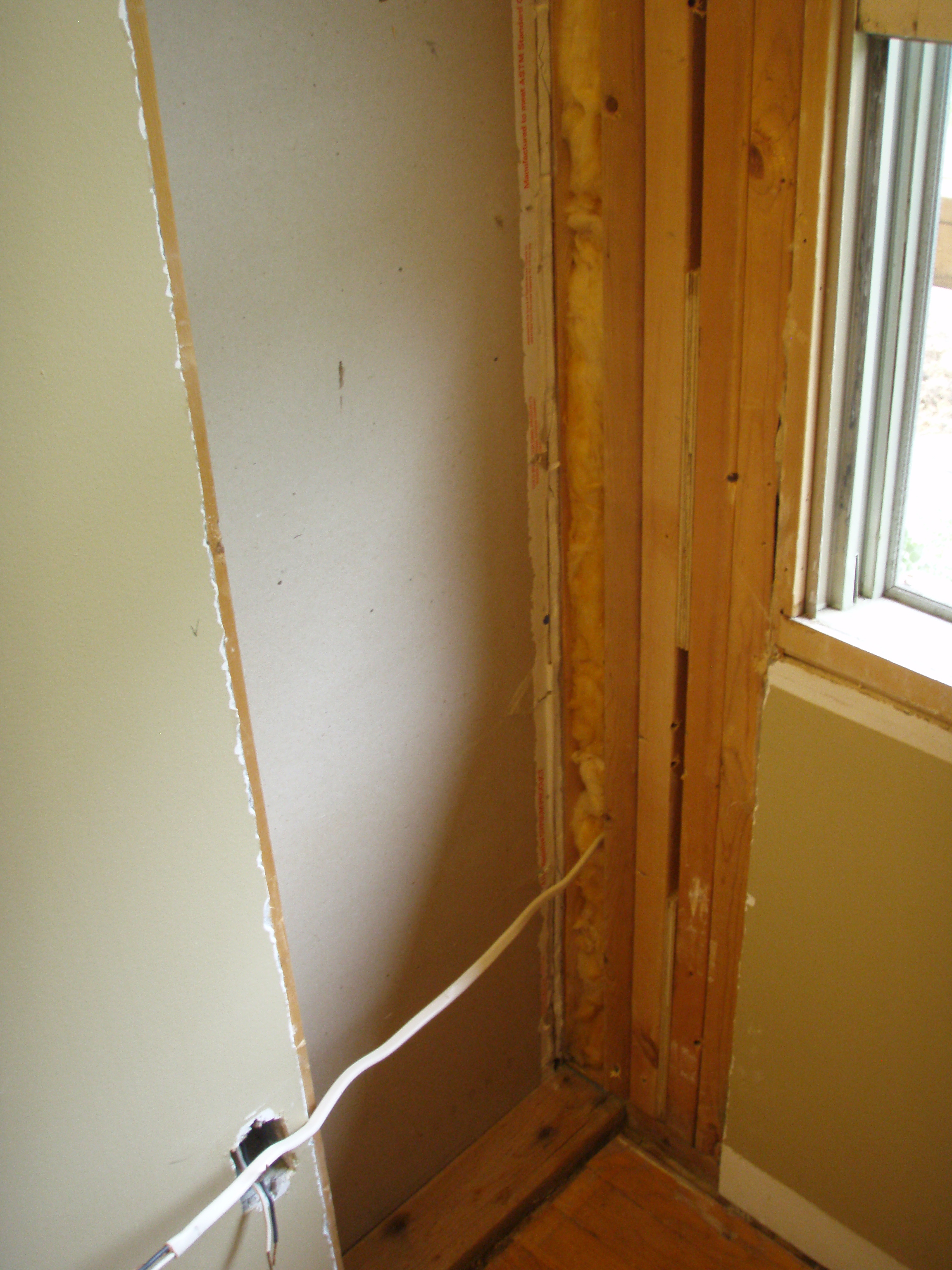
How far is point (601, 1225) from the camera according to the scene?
1.76m

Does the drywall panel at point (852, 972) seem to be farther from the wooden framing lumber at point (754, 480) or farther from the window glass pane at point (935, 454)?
the window glass pane at point (935, 454)

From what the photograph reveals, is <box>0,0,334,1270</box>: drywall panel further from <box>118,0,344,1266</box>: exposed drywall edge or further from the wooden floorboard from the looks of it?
the wooden floorboard

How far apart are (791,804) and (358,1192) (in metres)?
0.95

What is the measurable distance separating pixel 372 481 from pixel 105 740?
1.83ft

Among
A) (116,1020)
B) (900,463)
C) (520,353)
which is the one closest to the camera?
(116,1020)

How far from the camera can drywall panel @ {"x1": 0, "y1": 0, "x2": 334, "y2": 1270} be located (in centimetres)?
77

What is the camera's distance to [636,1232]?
1746 millimetres

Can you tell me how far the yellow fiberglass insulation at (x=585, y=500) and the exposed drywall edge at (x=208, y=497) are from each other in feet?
2.21

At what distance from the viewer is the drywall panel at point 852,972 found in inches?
50.8

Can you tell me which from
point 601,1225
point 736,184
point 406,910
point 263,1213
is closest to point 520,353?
point 736,184

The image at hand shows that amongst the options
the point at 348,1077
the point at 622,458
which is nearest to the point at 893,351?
the point at 622,458

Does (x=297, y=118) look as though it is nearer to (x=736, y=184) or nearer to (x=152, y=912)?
(x=736, y=184)

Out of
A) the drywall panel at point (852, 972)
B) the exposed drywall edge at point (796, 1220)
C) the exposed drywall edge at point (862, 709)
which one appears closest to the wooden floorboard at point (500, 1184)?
the exposed drywall edge at point (796, 1220)

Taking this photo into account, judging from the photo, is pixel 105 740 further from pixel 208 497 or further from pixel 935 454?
pixel 935 454
